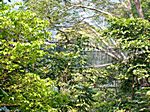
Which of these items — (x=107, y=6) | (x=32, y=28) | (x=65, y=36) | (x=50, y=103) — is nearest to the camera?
(x=32, y=28)

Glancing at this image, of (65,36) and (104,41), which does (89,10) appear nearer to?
(104,41)

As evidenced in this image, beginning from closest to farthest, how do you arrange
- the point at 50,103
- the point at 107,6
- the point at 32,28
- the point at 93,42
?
the point at 32,28 → the point at 50,103 → the point at 93,42 → the point at 107,6

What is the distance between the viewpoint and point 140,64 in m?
5.75

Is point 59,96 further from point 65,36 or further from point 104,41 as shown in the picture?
point 104,41

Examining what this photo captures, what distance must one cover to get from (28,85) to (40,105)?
0.31 meters

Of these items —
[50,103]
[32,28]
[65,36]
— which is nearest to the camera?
[32,28]

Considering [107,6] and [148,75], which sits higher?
[107,6]

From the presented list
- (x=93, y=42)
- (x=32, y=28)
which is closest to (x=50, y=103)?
(x=32, y=28)

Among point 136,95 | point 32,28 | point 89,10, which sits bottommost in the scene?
point 136,95

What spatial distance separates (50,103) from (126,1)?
5.08 metres

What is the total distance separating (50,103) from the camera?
467 centimetres

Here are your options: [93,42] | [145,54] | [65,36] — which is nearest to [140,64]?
[145,54]

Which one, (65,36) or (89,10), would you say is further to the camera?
(89,10)

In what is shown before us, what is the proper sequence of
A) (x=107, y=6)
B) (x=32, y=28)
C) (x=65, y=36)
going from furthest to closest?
(x=107, y=6) < (x=65, y=36) < (x=32, y=28)
